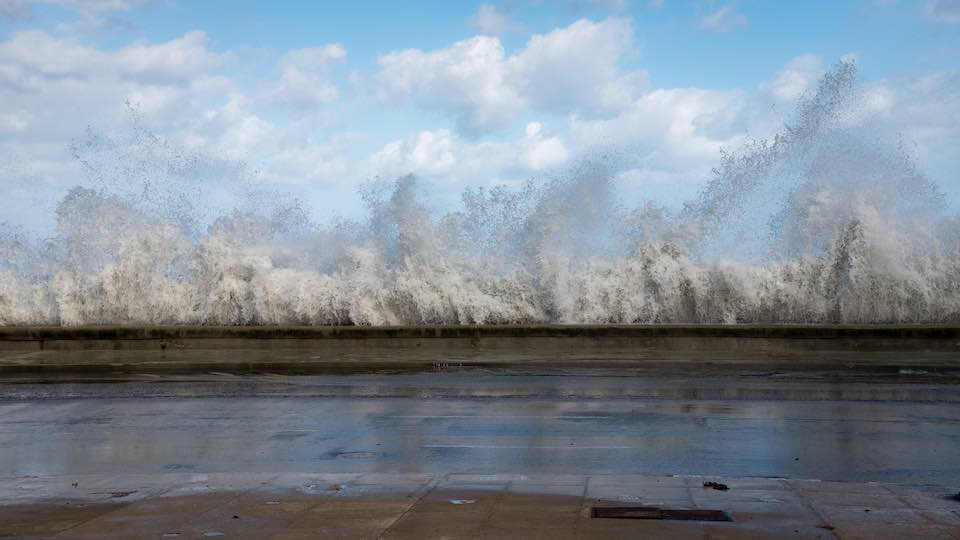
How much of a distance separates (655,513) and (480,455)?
9.43 feet

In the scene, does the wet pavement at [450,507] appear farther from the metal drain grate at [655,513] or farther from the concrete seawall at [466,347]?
the concrete seawall at [466,347]

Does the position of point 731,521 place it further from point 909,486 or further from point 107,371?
point 107,371

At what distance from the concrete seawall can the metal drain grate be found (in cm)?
1069

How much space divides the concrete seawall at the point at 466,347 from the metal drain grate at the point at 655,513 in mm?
10687

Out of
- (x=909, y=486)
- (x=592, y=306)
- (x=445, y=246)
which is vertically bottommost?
(x=909, y=486)

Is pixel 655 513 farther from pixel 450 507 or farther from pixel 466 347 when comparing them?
pixel 466 347

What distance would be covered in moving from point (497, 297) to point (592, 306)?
2.24m

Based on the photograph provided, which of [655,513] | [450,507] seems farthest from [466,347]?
[655,513]

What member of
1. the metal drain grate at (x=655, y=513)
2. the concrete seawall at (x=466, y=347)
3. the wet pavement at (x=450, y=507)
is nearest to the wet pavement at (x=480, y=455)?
the wet pavement at (x=450, y=507)

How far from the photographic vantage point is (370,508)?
22.8 feet

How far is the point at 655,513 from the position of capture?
6691mm

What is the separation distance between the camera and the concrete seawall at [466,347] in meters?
18.1

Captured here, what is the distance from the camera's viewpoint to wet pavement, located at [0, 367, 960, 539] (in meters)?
6.61

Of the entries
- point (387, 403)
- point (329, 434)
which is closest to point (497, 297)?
point (387, 403)
